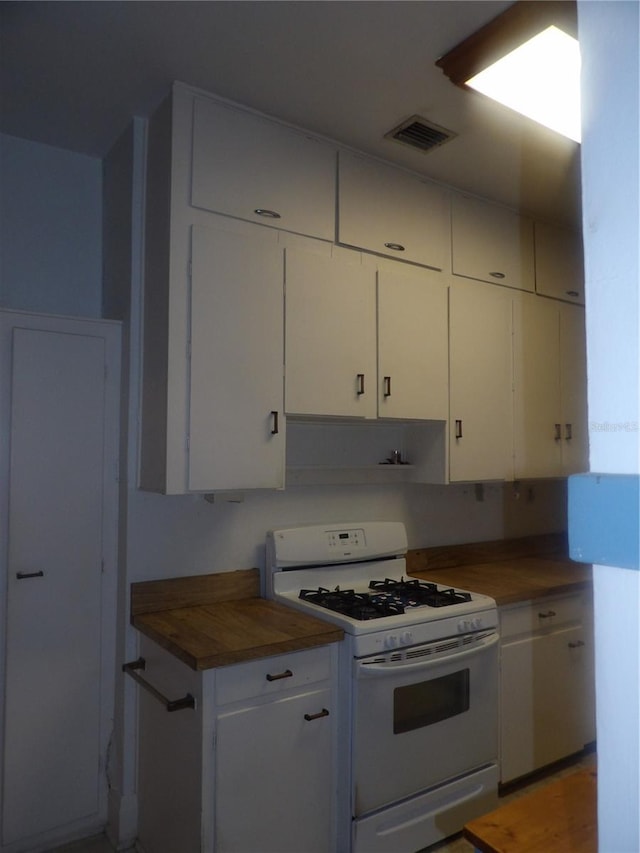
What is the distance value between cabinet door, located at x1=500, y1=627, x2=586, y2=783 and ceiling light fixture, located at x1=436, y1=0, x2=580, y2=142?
2097 millimetres

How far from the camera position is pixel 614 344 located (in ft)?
1.96

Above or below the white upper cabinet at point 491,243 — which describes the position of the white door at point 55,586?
below

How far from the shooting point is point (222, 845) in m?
1.77

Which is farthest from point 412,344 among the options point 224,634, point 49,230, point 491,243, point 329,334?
point 49,230

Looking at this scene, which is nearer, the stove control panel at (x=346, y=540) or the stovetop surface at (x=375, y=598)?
the stovetop surface at (x=375, y=598)

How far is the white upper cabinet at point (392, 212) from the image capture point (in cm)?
248

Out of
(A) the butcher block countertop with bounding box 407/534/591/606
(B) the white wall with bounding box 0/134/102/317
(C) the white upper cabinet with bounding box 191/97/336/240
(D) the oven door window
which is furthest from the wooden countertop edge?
(C) the white upper cabinet with bounding box 191/97/336/240

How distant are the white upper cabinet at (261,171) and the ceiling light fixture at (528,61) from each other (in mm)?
623

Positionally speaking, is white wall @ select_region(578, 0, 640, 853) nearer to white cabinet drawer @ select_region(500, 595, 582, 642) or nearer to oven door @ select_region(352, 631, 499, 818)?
oven door @ select_region(352, 631, 499, 818)

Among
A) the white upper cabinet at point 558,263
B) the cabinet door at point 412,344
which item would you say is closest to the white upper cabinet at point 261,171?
the cabinet door at point 412,344

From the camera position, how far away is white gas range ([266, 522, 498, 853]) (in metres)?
2.01

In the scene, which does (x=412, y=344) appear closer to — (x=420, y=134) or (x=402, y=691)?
(x=420, y=134)

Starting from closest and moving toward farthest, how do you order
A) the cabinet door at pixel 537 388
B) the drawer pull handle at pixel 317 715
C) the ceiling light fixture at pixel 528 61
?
the ceiling light fixture at pixel 528 61 → the drawer pull handle at pixel 317 715 → the cabinet door at pixel 537 388

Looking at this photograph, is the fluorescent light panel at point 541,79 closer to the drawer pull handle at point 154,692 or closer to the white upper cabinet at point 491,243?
the white upper cabinet at point 491,243
